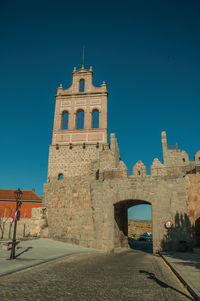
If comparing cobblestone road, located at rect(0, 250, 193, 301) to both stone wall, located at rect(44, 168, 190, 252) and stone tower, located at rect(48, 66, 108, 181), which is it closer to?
stone wall, located at rect(44, 168, 190, 252)

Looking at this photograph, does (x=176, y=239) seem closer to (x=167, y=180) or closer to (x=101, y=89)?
(x=167, y=180)

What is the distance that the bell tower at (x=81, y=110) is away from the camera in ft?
77.1

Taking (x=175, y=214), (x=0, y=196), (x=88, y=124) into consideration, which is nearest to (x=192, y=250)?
(x=175, y=214)

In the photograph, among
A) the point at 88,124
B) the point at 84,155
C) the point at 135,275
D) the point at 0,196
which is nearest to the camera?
the point at 135,275

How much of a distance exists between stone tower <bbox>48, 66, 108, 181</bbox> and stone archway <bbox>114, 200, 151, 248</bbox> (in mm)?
5991

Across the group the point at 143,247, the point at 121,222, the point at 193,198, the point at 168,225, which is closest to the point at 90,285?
the point at 168,225

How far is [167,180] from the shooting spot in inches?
540

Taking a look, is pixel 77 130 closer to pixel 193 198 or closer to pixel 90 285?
pixel 193 198

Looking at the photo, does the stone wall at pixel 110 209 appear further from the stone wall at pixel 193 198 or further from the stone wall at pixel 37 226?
the stone wall at pixel 37 226

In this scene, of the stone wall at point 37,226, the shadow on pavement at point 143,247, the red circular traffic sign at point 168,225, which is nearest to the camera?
the red circular traffic sign at point 168,225

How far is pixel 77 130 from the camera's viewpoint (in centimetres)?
2392

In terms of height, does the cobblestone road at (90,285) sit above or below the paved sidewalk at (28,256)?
above

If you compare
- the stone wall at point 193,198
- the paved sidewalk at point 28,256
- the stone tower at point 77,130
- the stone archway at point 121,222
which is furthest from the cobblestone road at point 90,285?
the stone tower at point 77,130

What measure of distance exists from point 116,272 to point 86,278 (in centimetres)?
133
